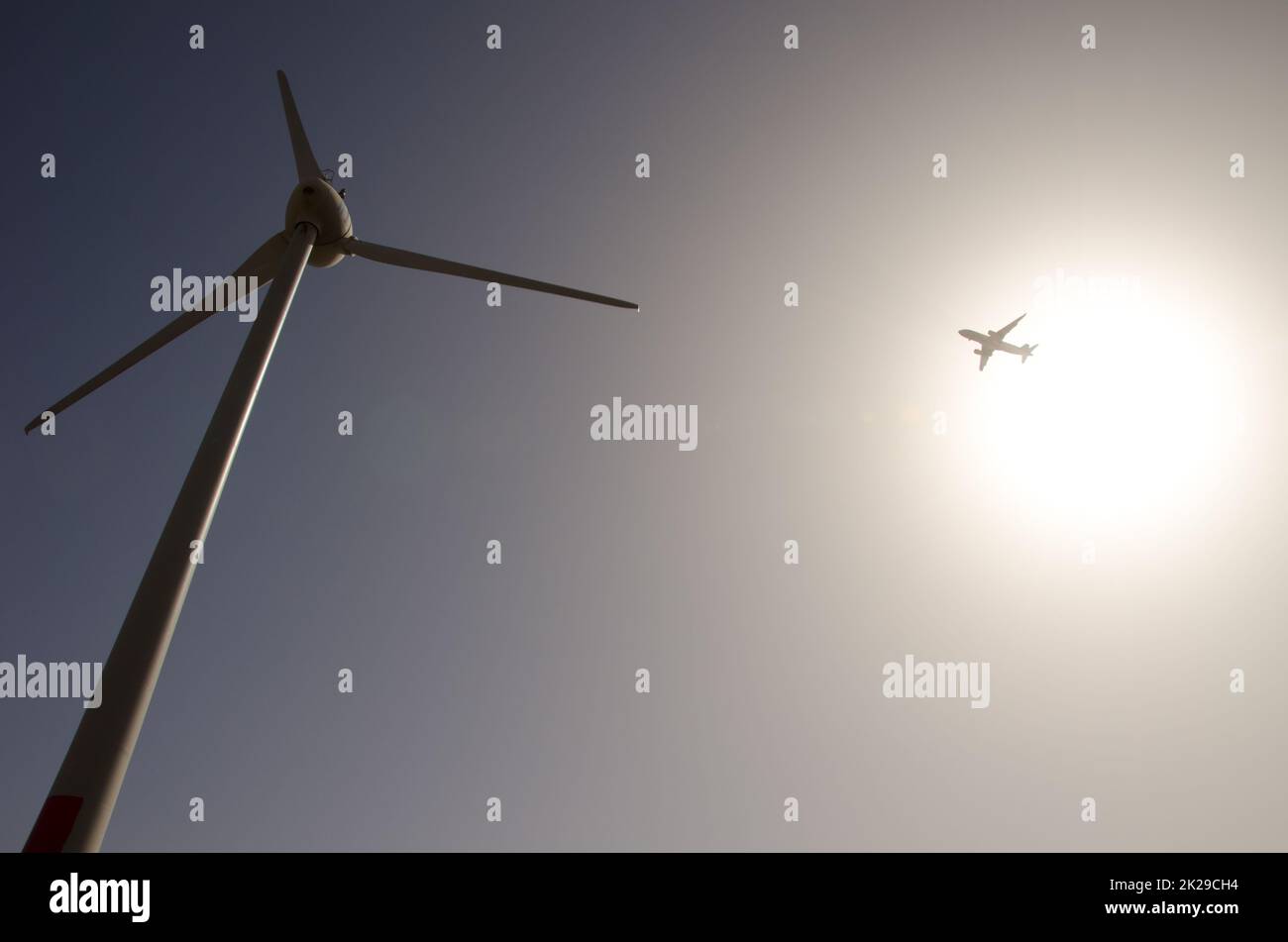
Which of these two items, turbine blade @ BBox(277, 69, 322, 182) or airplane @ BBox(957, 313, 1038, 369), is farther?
airplane @ BBox(957, 313, 1038, 369)

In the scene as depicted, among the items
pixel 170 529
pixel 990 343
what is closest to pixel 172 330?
pixel 170 529

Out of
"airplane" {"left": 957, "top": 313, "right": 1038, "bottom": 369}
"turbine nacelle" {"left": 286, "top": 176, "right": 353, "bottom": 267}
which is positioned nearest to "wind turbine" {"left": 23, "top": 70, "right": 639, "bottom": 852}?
"turbine nacelle" {"left": 286, "top": 176, "right": 353, "bottom": 267}

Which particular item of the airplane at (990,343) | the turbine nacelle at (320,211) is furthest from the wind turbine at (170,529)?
the airplane at (990,343)

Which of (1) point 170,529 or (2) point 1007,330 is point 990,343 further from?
(1) point 170,529

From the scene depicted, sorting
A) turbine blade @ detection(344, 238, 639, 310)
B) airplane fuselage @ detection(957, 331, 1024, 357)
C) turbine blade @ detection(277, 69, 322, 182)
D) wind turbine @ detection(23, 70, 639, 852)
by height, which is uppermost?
airplane fuselage @ detection(957, 331, 1024, 357)

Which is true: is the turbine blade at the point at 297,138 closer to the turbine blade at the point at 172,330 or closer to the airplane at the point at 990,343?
the turbine blade at the point at 172,330

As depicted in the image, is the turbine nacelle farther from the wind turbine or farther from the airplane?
the airplane
